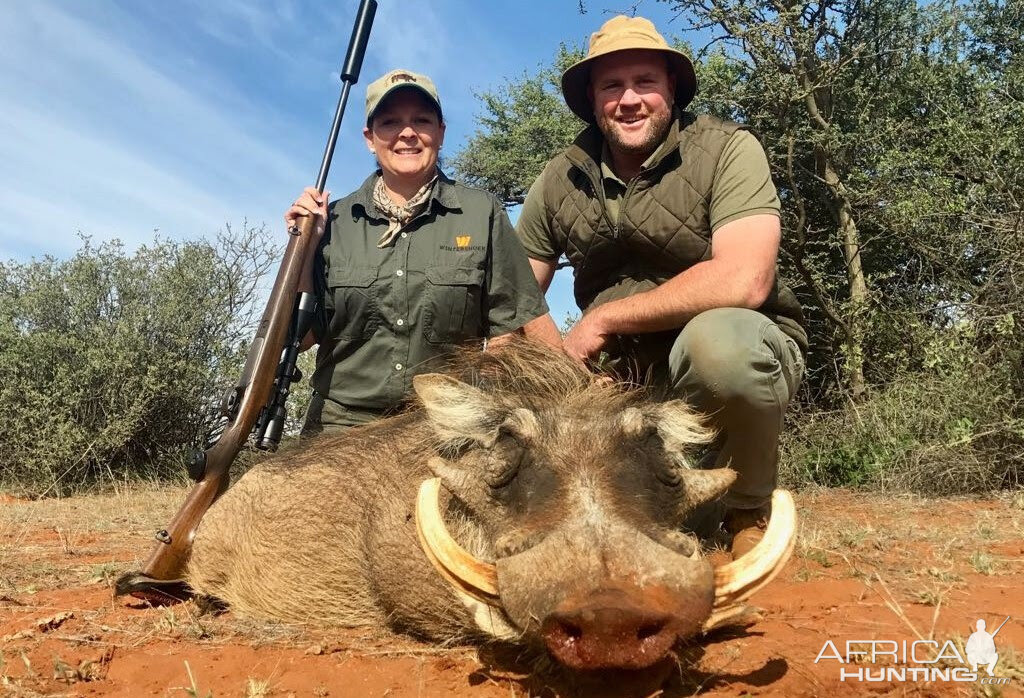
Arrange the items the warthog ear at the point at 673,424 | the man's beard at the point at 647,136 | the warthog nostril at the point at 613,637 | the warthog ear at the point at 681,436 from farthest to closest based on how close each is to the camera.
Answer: the man's beard at the point at 647,136 → the warthog ear at the point at 673,424 → the warthog ear at the point at 681,436 → the warthog nostril at the point at 613,637

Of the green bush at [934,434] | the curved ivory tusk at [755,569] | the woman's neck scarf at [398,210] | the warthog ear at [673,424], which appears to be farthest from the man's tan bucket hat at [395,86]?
the green bush at [934,434]

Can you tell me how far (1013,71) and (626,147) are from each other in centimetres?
669

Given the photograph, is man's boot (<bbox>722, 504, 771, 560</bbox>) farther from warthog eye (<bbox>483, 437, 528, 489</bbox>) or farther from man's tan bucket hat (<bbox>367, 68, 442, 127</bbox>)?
man's tan bucket hat (<bbox>367, 68, 442, 127</bbox>)

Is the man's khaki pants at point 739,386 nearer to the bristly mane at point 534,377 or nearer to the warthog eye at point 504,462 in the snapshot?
the bristly mane at point 534,377

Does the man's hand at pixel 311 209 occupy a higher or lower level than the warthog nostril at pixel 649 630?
higher

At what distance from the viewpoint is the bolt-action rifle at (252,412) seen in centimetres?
321

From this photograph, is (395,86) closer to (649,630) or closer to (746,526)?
(746,526)

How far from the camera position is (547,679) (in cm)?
203

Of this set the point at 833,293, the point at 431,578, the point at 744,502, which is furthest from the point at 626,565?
the point at 833,293

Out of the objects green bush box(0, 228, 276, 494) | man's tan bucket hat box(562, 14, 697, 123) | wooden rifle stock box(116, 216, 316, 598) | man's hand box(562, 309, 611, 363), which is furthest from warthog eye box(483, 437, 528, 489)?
green bush box(0, 228, 276, 494)

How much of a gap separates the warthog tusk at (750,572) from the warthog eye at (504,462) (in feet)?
1.85

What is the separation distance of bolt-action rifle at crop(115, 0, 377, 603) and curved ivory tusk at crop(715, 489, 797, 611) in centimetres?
224

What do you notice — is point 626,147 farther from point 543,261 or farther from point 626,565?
point 626,565

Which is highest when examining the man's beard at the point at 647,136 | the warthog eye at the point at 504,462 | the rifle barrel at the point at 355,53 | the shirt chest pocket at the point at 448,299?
the rifle barrel at the point at 355,53
